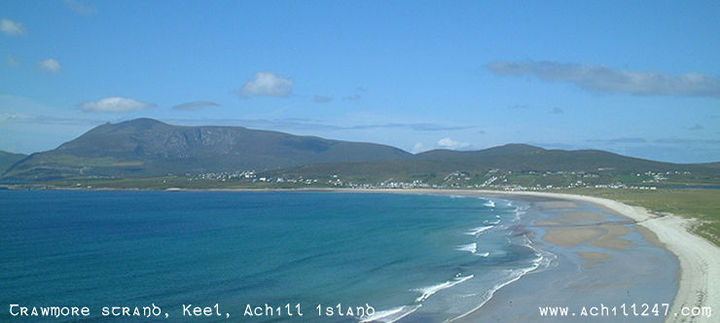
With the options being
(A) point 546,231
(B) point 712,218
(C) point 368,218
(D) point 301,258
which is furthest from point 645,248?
(C) point 368,218

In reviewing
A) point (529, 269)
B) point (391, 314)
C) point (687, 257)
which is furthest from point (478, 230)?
point (391, 314)

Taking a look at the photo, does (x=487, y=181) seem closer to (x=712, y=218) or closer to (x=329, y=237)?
(x=712, y=218)

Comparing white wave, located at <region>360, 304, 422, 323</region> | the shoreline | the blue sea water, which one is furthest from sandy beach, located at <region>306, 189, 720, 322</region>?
white wave, located at <region>360, 304, 422, 323</region>

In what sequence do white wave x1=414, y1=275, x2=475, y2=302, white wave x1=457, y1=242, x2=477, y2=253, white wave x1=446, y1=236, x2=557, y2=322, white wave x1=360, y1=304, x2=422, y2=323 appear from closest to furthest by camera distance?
white wave x1=360, y1=304, x2=422, y2=323, white wave x1=446, y1=236, x2=557, y2=322, white wave x1=414, y1=275, x2=475, y2=302, white wave x1=457, y1=242, x2=477, y2=253

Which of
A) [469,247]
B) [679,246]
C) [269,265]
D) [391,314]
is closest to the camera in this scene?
[391,314]

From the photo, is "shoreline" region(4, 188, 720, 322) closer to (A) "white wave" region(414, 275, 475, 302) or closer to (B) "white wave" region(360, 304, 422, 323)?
(B) "white wave" region(360, 304, 422, 323)

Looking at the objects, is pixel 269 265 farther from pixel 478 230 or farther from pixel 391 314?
pixel 478 230
